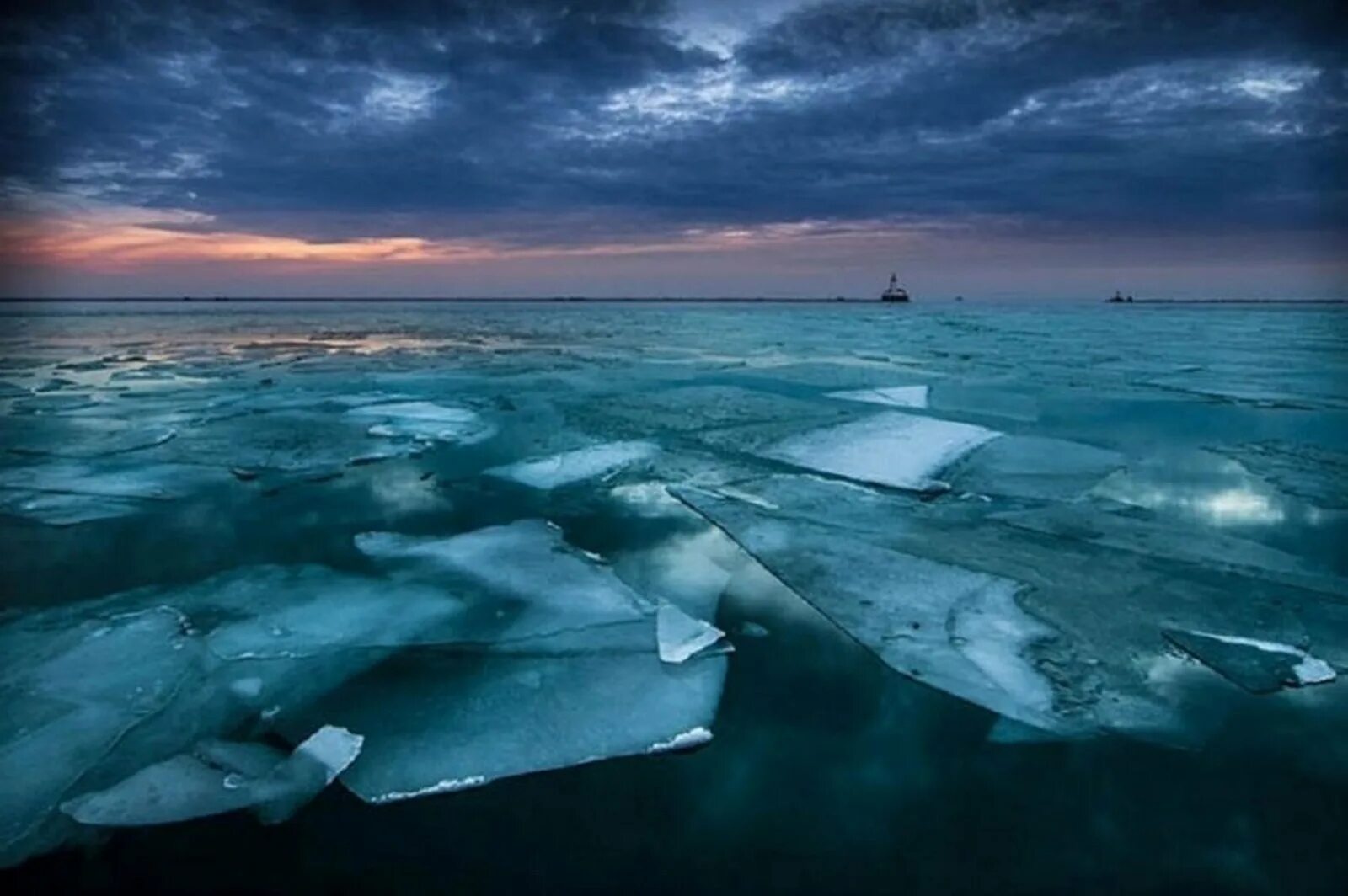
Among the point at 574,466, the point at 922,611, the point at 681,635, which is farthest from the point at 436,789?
the point at 574,466

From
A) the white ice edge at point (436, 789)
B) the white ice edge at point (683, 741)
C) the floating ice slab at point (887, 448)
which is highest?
the floating ice slab at point (887, 448)

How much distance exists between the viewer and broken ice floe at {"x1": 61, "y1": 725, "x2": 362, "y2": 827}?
184 cm

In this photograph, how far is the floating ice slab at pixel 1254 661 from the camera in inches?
94.6

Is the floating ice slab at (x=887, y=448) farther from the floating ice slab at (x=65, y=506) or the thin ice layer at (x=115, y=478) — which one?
the floating ice slab at (x=65, y=506)

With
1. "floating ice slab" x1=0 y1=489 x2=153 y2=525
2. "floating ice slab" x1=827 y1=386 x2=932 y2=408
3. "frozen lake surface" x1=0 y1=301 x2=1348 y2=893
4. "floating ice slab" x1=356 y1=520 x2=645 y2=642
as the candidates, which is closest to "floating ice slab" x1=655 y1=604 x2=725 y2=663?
"frozen lake surface" x1=0 y1=301 x2=1348 y2=893

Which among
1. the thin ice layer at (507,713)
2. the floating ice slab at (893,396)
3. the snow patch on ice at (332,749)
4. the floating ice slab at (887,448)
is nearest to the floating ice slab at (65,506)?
the thin ice layer at (507,713)

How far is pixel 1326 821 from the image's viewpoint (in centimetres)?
183

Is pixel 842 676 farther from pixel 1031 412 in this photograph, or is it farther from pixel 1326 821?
pixel 1031 412

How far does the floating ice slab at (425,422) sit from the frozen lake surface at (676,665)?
48 cm

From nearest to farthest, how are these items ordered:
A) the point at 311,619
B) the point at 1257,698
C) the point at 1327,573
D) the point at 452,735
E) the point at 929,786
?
the point at 929,786 → the point at 452,735 → the point at 1257,698 → the point at 311,619 → the point at 1327,573

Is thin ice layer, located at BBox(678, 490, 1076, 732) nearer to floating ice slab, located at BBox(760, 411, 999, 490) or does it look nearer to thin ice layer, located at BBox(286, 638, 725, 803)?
thin ice layer, located at BBox(286, 638, 725, 803)

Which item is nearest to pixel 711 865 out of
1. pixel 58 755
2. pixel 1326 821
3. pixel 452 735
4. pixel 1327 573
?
pixel 452 735

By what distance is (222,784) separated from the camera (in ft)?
6.38

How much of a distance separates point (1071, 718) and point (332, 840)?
6.91ft
